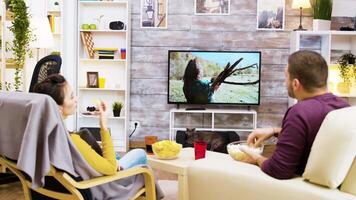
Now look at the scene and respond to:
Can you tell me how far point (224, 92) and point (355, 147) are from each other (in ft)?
13.7

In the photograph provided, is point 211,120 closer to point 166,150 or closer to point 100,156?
point 166,150

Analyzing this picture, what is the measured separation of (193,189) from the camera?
7.57ft

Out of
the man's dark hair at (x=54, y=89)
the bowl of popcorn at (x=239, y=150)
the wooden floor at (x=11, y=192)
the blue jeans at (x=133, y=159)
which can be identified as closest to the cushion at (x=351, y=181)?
the bowl of popcorn at (x=239, y=150)

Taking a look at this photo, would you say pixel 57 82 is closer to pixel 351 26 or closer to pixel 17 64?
pixel 17 64

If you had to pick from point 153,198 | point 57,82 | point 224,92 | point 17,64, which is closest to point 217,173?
point 153,198

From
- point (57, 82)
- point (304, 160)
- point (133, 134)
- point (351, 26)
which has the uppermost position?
point (351, 26)

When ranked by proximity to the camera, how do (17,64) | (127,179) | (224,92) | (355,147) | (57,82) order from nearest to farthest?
(355,147), (57,82), (127,179), (17,64), (224,92)

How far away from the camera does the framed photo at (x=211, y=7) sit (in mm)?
6047

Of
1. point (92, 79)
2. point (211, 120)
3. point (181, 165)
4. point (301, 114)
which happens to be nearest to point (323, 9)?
point (211, 120)

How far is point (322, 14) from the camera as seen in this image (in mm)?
5738

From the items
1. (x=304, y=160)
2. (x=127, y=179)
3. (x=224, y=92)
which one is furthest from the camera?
(x=224, y=92)

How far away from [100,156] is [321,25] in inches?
167

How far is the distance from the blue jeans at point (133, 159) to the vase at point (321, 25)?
365 cm

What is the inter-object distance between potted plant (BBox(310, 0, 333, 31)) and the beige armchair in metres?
3.99
